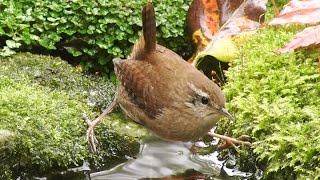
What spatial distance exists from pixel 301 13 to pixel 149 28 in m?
0.95

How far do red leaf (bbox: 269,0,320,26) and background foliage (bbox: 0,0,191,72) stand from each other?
1273 mm

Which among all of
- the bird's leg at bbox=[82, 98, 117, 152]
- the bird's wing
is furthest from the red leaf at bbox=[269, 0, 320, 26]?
the bird's leg at bbox=[82, 98, 117, 152]

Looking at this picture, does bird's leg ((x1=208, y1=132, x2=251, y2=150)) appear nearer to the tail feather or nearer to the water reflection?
the water reflection

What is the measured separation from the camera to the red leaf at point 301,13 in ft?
13.4

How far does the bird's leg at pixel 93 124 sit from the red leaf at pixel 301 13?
1177 mm

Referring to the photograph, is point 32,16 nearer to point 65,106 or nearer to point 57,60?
point 57,60

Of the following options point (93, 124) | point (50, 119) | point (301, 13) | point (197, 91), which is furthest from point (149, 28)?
point (301, 13)

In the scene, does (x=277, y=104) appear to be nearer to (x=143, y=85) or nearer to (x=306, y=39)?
(x=306, y=39)

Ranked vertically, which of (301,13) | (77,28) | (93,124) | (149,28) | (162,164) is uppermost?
(301,13)

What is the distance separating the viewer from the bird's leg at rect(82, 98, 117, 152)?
4004 mm

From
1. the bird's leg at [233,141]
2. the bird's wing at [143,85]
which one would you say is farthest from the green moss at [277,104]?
the bird's wing at [143,85]

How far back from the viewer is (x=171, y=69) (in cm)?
405

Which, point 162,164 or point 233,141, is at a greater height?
point 233,141

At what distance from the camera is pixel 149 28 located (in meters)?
4.16
